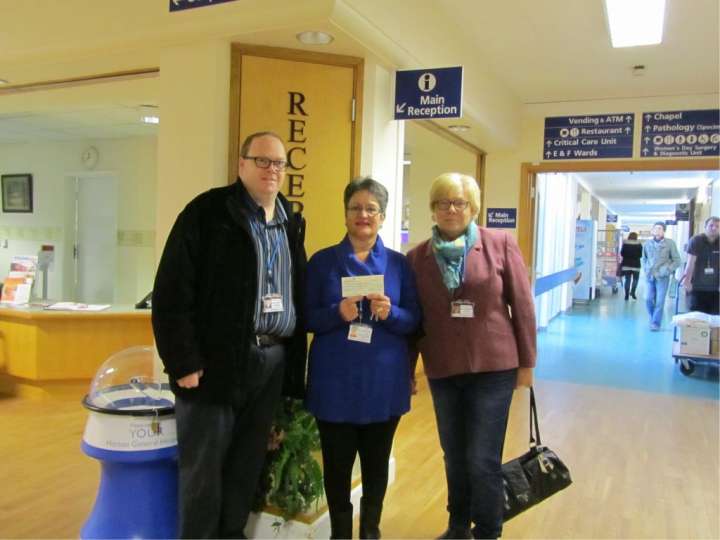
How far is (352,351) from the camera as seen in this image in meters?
2.05

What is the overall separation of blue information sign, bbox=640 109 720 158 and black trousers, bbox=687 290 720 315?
193 cm

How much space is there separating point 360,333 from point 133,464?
0.94 m

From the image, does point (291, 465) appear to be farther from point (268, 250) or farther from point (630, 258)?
point (630, 258)

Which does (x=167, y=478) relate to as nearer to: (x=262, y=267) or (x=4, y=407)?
(x=262, y=267)

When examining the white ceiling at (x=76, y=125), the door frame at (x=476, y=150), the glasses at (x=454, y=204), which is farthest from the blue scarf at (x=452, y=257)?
the white ceiling at (x=76, y=125)

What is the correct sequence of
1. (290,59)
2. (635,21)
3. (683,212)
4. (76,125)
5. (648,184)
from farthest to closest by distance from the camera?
(683,212), (648,184), (76,125), (635,21), (290,59)

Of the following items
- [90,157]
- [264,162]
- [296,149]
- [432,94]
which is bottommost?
[264,162]

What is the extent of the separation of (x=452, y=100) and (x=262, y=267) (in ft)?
5.11

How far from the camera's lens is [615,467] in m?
3.50

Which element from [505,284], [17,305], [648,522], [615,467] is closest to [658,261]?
[615,467]

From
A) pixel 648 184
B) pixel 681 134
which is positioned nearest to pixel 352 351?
pixel 681 134

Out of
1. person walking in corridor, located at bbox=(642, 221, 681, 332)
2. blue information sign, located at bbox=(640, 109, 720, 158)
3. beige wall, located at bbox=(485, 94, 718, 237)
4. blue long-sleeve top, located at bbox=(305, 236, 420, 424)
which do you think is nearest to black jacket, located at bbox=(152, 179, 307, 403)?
blue long-sleeve top, located at bbox=(305, 236, 420, 424)

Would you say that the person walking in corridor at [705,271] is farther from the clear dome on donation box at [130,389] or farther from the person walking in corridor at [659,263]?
the clear dome on donation box at [130,389]

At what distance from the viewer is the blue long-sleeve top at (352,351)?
2.04 meters
